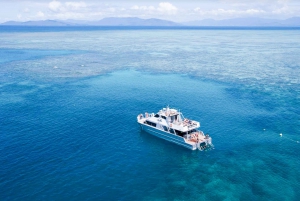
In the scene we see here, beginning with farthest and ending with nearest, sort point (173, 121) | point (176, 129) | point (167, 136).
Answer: point (173, 121), point (167, 136), point (176, 129)

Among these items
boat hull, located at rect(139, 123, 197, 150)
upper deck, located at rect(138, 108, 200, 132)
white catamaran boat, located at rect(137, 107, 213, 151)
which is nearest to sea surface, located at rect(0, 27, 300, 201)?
boat hull, located at rect(139, 123, 197, 150)

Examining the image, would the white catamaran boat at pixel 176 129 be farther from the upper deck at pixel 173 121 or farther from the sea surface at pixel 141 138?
the sea surface at pixel 141 138

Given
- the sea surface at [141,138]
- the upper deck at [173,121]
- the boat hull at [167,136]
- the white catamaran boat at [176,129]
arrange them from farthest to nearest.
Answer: the upper deck at [173,121], the boat hull at [167,136], the white catamaran boat at [176,129], the sea surface at [141,138]

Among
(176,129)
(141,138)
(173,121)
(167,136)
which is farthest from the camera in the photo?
(173,121)

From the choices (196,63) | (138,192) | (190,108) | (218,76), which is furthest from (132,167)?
(196,63)

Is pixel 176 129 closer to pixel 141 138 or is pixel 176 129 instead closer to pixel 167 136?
pixel 167 136

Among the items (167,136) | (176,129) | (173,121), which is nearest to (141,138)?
(167,136)

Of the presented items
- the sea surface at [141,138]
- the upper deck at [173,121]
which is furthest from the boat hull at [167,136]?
the upper deck at [173,121]
